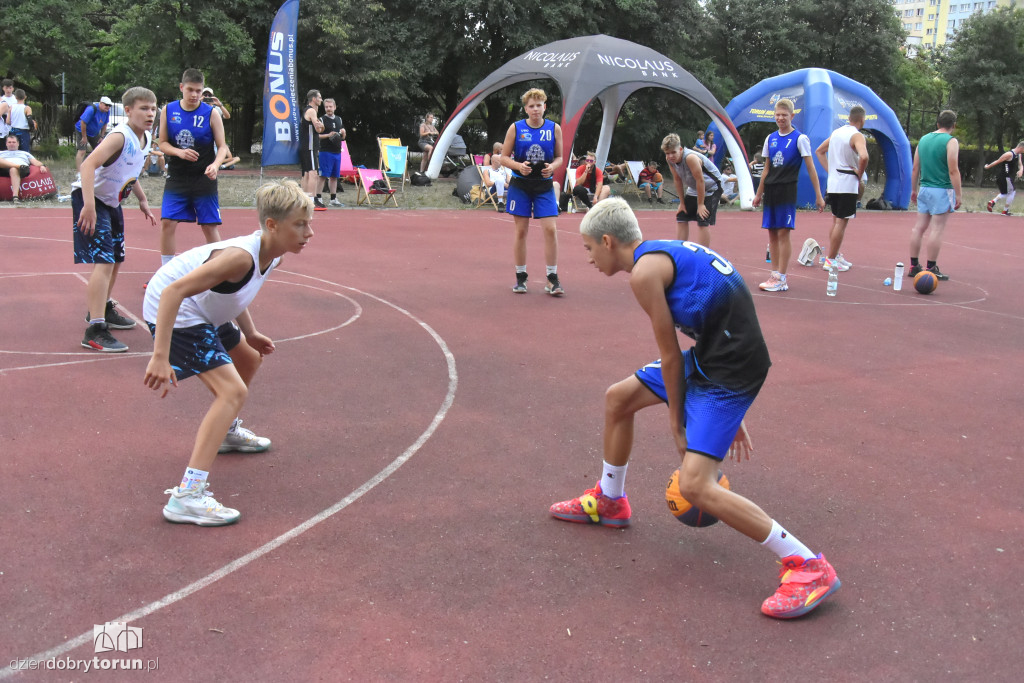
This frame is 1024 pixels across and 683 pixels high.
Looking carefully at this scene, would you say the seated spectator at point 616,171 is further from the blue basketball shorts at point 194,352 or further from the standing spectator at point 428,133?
the blue basketball shorts at point 194,352

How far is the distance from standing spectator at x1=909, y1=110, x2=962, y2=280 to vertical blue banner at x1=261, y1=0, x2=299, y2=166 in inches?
451

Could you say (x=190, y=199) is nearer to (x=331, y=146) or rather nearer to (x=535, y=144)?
(x=535, y=144)

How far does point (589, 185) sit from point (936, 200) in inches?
422

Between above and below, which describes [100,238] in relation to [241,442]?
above

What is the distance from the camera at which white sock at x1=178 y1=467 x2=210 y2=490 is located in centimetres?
392

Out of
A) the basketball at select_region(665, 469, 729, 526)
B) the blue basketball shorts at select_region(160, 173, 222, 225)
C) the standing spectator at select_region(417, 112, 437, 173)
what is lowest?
the basketball at select_region(665, 469, 729, 526)

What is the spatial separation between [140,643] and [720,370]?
2.34 metres

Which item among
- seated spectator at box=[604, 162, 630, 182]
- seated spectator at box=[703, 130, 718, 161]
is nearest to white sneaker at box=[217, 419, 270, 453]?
seated spectator at box=[703, 130, 718, 161]

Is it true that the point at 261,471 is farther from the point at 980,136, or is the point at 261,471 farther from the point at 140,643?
the point at 980,136

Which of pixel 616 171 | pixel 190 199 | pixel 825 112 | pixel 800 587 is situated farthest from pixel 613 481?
pixel 616 171

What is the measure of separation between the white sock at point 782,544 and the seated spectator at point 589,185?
15.8 m

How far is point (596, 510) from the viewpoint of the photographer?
4.06 m

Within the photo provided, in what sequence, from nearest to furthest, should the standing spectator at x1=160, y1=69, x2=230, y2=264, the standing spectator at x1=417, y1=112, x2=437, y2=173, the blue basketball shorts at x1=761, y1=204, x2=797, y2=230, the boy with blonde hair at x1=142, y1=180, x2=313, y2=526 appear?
the boy with blonde hair at x1=142, y1=180, x2=313, y2=526 → the standing spectator at x1=160, y1=69, x2=230, y2=264 → the blue basketball shorts at x1=761, y1=204, x2=797, y2=230 → the standing spectator at x1=417, y1=112, x2=437, y2=173

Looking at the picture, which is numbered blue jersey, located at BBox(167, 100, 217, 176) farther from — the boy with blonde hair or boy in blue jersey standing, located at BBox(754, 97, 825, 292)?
boy in blue jersey standing, located at BBox(754, 97, 825, 292)
